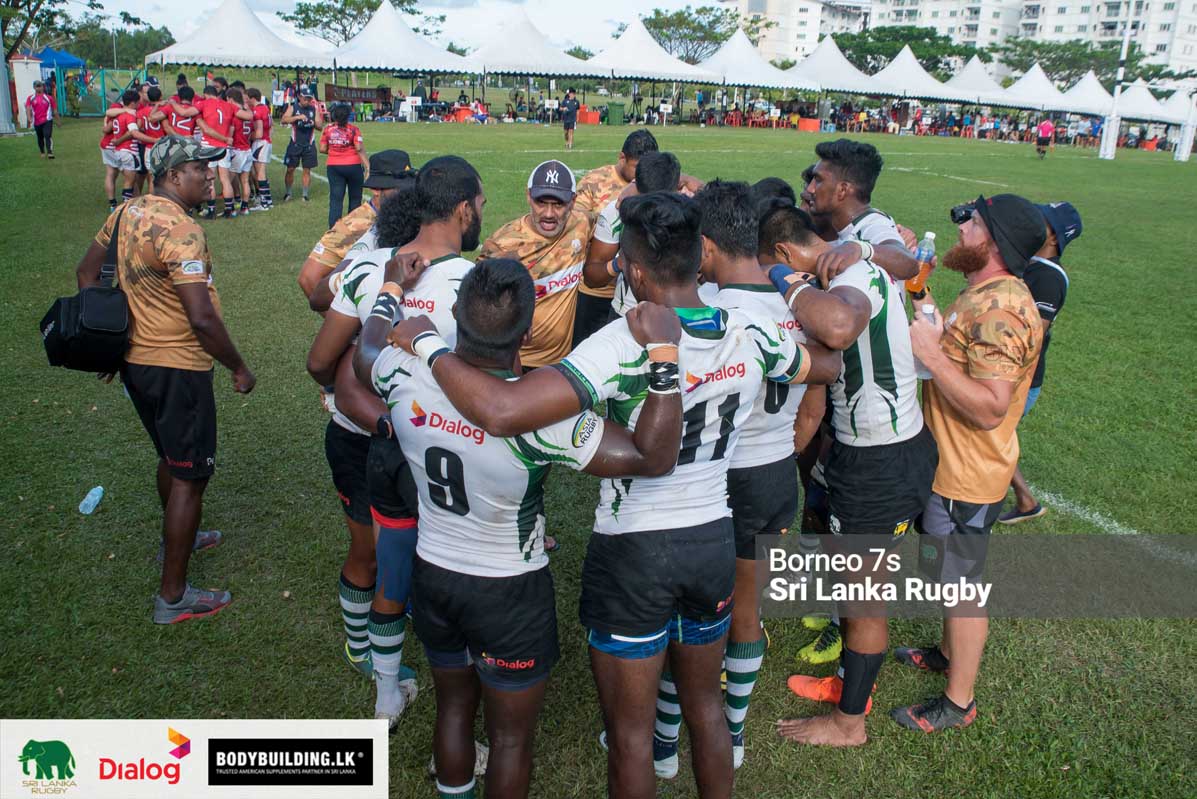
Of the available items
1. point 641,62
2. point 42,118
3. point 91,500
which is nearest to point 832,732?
point 91,500

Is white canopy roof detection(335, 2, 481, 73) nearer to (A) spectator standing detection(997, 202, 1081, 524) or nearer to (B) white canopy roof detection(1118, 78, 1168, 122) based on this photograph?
(A) spectator standing detection(997, 202, 1081, 524)

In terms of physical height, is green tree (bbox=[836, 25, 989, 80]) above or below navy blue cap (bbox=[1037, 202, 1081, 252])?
above

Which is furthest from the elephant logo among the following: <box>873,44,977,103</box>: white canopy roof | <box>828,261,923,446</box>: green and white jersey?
<box>873,44,977,103</box>: white canopy roof

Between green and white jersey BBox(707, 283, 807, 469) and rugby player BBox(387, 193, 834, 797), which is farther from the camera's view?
green and white jersey BBox(707, 283, 807, 469)

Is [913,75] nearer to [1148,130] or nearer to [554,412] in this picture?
[1148,130]

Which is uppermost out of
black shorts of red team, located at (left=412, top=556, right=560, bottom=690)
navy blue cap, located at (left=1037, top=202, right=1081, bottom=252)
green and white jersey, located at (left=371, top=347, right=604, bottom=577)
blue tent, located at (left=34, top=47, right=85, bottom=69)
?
blue tent, located at (left=34, top=47, right=85, bottom=69)

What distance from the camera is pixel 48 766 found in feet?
10.6

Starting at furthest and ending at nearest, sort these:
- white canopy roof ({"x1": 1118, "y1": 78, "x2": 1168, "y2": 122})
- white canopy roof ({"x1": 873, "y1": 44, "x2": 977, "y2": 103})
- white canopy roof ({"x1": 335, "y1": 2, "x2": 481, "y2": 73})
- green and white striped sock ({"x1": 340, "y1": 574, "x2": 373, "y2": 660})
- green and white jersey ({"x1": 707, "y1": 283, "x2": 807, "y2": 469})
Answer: white canopy roof ({"x1": 1118, "y1": 78, "x2": 1168, "y2": 122}), white canopy roof ({"x1": 873, "y1": 44, "x2": 977, "y2": 103}), white canopy roof ({"x1": 335, "y1": 2, "x2": 481, "y2": 73}), green and white striped sock ({"x1": 340, "y1": 574, "x2": 373, "y2": 660}), green and white jersey ({"x1": 707, "y1": 283, "x2": 807, "y2": 469})

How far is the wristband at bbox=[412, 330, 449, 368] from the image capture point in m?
2.73

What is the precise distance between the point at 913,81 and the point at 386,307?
57.1 metres

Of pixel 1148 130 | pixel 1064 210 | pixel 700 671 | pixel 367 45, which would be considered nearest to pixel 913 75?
pixel 1148 130

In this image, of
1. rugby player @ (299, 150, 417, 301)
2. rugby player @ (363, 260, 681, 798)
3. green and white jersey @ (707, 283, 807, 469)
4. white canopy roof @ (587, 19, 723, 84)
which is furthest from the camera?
white canopy roof @ (587, 19, 723, 84)

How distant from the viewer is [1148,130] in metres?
67.1

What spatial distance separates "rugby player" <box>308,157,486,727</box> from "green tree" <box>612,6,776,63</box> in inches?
3662
